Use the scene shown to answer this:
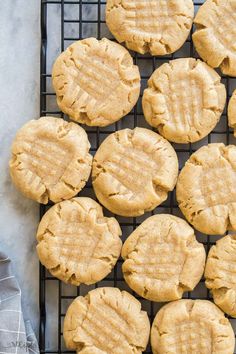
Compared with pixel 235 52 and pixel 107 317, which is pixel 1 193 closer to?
pixel 107 317

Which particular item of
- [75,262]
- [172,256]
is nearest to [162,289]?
[172,256]

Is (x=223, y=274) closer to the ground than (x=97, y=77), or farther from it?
closer to the ground

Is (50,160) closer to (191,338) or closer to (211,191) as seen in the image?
(211,191)

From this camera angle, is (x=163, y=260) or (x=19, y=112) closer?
(x=163, y=260)

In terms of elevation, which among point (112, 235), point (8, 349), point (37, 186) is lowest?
point (8, 349)

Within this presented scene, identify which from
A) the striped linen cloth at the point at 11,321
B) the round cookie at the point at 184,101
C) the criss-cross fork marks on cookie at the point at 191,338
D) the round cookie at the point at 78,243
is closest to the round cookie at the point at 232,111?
the round cookie at the point at 184,101

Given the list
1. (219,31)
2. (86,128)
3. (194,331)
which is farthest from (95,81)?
(194,331)
